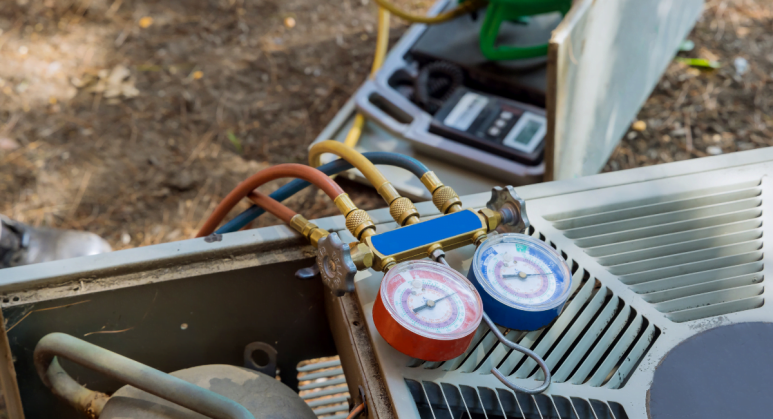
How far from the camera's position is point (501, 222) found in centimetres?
84

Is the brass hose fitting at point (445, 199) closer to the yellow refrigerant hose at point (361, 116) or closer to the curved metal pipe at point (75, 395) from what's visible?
the curved metal pipe at point (75, 395)

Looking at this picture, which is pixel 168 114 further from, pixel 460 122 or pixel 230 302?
pixel 230 302

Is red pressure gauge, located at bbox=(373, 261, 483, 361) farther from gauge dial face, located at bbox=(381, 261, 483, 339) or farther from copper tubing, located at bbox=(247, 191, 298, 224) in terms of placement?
copper tubing, located at bbox=(247, 191, 298, 224)

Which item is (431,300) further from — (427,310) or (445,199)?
(445,199)

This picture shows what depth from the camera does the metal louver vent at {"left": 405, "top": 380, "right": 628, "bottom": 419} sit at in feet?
2.33

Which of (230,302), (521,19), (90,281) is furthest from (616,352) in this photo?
(521,19)

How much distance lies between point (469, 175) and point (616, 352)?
110cm

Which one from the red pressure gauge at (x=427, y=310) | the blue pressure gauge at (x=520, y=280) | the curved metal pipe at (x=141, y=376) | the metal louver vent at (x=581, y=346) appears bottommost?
the curved metal pipe at (x=141, y=376)

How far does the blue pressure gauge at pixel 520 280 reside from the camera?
75 centimetres

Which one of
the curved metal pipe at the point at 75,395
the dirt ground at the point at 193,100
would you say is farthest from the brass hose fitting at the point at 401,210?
the dirt ground at the point at 193,100

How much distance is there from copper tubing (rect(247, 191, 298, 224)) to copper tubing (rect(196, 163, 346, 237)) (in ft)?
0.05

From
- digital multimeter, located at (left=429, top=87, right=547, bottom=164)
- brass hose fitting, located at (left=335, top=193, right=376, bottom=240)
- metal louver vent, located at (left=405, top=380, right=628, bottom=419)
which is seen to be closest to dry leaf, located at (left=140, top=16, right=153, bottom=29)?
digital multimeter, located at (left=429, top=87, right=547, bottom=164)

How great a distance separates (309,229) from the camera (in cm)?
87

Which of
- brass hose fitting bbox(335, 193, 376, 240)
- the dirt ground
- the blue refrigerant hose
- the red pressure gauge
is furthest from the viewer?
the dirt ground
